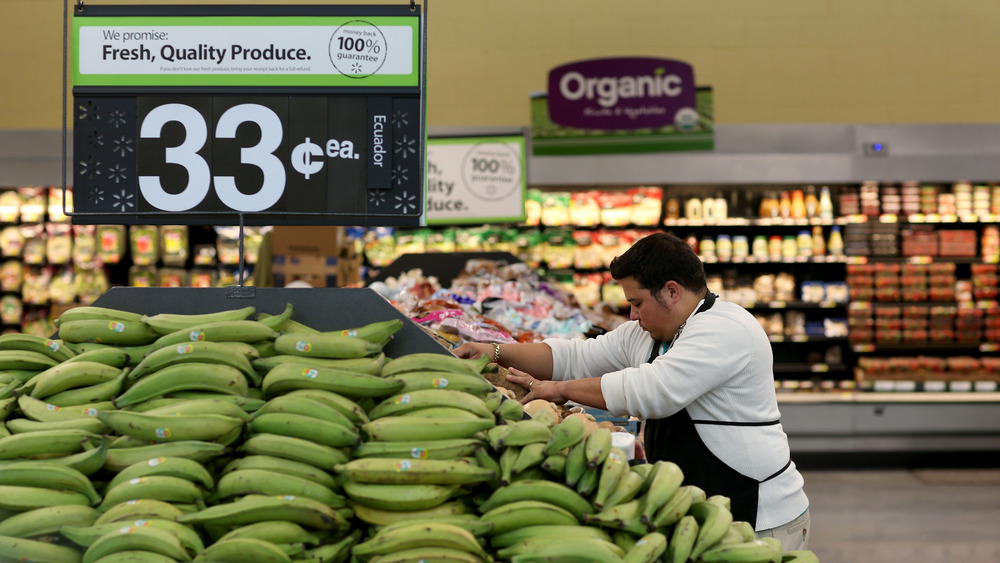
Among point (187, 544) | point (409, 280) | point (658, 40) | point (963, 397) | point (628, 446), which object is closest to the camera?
point (187, 544)

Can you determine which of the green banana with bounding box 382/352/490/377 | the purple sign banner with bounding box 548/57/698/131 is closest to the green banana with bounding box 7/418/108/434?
the green banana with bounding box 382/352/490/377

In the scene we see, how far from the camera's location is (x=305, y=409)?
1.59 meters

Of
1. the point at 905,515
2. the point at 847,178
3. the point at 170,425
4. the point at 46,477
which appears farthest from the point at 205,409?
the point at 847,178

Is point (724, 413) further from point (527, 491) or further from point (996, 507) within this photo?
point (996, 507)

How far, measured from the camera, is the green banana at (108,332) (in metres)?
1.90

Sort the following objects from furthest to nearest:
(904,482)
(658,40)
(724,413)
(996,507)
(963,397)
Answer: (658,40)
(963,397)
(904,482)
(996,507)
(724,413)

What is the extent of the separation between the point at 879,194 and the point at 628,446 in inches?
230

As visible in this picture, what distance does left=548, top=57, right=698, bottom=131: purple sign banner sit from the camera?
21.3ft

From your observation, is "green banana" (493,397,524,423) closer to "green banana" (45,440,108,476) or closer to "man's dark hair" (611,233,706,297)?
"man's dark hair" (611,233,706,297)

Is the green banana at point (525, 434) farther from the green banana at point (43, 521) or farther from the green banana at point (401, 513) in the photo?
the green banana at point (43, 521)

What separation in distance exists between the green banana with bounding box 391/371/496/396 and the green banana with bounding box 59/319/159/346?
24.9 inches

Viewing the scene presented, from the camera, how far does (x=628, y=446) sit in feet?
5.91

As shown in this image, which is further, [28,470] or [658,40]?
[658,40]

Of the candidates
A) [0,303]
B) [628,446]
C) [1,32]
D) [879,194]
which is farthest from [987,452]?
[1,32]
